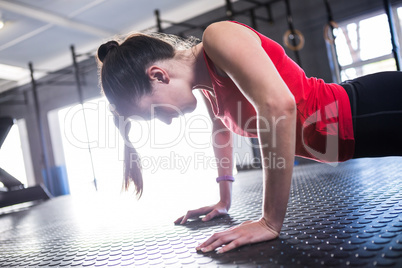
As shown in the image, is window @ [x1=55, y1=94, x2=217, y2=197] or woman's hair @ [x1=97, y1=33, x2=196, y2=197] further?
window @ [x1=55, y1=94, x2=217, y2=197]

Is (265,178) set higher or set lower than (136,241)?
higher

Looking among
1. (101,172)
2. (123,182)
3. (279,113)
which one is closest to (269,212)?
(279,113)

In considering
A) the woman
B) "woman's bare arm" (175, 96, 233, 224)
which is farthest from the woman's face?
"woman's bare arm" (175, 96, 233, 224)

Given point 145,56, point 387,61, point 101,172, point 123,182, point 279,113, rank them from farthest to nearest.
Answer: point 101,172 → point 387,61 → point 123,182 → point 145,56 → point 279,113

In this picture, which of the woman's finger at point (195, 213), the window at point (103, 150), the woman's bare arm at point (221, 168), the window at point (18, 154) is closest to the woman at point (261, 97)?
the woman's bare arm at point (221, 168)

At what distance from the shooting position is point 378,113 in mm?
743

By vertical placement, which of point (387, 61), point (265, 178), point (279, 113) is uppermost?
point (387, 61)

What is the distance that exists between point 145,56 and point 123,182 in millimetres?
455

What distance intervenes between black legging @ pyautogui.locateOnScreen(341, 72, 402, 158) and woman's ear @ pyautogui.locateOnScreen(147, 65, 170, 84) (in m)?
0.45

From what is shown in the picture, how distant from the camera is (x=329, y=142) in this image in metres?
0.80

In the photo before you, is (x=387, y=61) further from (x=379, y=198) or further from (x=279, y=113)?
(x=279, y=113)

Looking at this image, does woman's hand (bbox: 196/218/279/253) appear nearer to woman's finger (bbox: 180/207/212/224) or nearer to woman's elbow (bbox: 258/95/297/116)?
woman's elbow (bbox: 258/95/297/116)

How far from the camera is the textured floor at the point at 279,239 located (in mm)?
537

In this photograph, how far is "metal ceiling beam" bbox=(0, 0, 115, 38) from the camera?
4.16 metres
